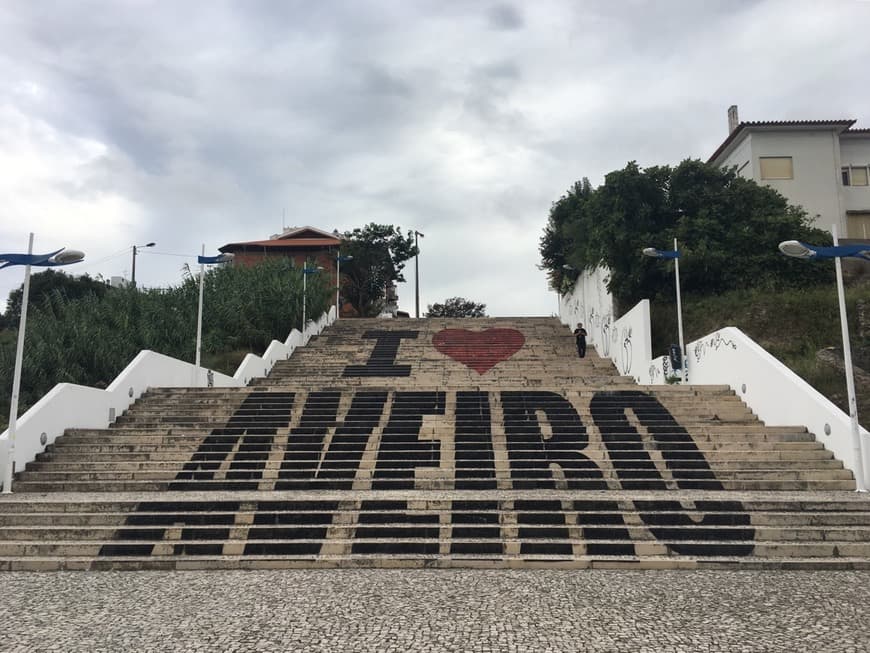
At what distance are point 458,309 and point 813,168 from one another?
99.6 feet

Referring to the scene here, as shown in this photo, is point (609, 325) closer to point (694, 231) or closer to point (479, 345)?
point (694, 231)

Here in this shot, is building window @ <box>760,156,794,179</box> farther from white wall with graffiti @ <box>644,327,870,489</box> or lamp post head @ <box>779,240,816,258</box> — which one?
lamp post head @ <box>779,240,816,258</box>

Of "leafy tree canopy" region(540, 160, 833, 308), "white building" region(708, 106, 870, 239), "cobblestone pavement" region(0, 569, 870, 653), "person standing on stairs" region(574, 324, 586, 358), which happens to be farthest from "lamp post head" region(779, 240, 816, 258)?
"white building" region(708, 106, 870, 239)

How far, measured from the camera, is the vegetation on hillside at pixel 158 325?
16.8 meters

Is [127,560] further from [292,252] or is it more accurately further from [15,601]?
[292,252]

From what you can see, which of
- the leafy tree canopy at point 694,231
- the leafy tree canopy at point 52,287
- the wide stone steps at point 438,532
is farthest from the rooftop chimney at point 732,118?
the leafy tree canopy at point 52,287

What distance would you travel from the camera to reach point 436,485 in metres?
9.56

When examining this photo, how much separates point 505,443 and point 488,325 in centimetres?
1565

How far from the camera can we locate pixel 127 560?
710 cm

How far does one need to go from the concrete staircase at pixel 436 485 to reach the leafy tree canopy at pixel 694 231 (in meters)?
6.81

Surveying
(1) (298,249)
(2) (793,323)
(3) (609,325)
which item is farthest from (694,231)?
(1) (298,249)

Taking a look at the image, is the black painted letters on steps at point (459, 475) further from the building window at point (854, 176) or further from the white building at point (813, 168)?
the building window at point (854, 176)

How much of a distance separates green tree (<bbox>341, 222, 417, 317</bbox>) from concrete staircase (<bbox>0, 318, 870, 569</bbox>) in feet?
85.2

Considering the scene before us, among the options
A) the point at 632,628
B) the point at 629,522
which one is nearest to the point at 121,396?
the point at 629,522
